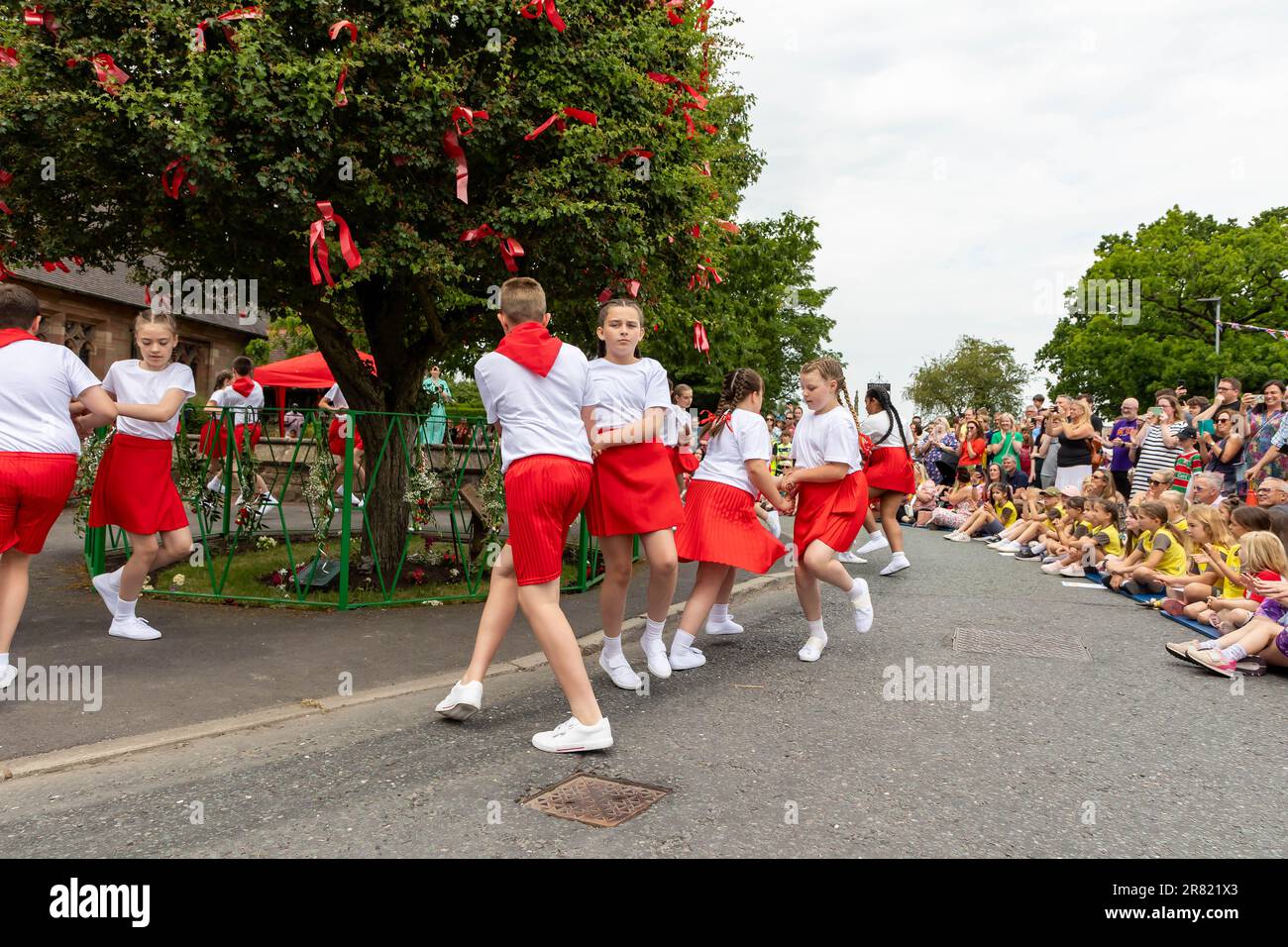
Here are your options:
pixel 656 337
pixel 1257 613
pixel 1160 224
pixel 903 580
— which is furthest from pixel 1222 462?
pixel 1160 224

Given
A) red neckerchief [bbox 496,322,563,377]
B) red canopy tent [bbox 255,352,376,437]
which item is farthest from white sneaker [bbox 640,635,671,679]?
red canopy tent [bbox 255,352,376,437]

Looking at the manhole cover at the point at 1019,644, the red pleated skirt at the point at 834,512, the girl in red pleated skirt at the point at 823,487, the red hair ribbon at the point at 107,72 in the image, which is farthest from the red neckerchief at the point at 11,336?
the manhole cover at the point at 1019,644

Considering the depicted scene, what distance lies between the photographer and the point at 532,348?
4211 mm

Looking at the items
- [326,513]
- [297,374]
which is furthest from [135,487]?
[297,374]

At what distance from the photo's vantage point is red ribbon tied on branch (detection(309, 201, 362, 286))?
5.75 metres

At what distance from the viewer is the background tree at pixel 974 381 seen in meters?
65.7

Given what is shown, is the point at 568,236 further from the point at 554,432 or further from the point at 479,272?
the point at 554,432

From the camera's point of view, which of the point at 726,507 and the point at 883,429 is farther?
the point at 883,429

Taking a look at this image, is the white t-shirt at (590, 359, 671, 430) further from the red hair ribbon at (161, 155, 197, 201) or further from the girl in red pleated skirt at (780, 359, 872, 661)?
the red hair ribbon at (161, 155, 197, 201)

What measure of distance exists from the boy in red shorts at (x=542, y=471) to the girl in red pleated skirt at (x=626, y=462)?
500mm

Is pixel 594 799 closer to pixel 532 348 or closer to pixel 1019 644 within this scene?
pixel 532 348

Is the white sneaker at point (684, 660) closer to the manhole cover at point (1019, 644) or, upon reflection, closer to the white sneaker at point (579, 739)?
the white sneaker at point (579, 739)

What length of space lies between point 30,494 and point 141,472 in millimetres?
1249

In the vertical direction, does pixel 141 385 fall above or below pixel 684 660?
above
